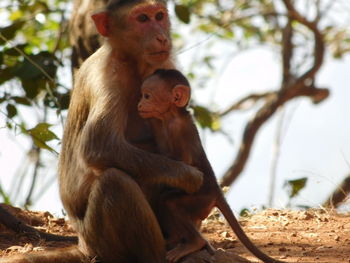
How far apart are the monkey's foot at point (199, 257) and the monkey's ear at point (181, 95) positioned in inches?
44.5

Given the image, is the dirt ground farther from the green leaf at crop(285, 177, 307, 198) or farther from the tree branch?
the tree branch

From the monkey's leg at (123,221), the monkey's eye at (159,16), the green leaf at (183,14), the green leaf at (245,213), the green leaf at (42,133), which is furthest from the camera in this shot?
the green leaf at (183,14)

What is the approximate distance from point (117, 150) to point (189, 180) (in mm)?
567

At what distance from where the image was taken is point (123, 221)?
558 cm

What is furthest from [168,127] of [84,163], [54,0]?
[54,0]

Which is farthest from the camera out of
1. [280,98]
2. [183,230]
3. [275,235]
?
[280,98]

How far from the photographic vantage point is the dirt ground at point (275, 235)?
6.26 meters

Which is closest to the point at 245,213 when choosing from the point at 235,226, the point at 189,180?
the point at 235,226

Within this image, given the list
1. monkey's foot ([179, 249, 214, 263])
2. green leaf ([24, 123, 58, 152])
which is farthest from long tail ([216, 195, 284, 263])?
green leaf ([24, 123, 58, 152])

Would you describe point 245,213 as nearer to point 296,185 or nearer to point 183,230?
point 296,185

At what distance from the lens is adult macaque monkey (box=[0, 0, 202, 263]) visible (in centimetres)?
560

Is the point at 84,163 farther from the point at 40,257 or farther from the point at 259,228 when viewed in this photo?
the point at 259,228

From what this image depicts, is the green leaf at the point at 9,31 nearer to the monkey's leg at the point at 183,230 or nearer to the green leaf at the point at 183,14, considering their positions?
the green leaf at the point at 183,14

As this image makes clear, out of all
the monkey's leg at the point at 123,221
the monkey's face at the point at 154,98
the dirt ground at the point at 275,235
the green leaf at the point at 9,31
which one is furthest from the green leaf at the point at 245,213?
the green leaf at the point at 9,31
